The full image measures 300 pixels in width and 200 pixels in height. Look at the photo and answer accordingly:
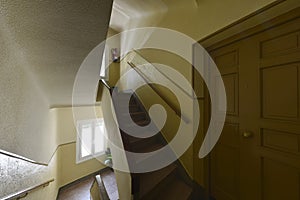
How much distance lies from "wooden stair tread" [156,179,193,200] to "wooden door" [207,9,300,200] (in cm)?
34

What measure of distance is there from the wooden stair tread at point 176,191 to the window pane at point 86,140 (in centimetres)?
286

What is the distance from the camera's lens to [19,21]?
74 cm

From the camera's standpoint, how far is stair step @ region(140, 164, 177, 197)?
1.75 meters

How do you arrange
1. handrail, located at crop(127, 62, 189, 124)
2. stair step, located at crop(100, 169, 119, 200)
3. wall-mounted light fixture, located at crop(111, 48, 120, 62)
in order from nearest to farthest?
handrail, located at crop(127, 62, 189, 124)
stair step, located at crop(100, 169, 119, 200)
wall-mounted light fixture, located at crop(111, 48, 120, 62)

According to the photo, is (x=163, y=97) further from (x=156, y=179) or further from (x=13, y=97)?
(x=13, y=97)

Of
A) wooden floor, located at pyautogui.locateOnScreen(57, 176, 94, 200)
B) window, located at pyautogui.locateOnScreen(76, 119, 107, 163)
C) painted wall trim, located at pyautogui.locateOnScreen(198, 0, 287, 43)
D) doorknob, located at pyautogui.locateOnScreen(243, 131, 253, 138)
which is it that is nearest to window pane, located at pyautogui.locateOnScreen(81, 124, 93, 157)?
window, located at pyautogui.locateOnScreen(76, 119, 107, 163)

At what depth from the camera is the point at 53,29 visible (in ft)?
2.75

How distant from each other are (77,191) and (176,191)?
2.70m

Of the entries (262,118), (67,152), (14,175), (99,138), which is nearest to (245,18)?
(262,118)

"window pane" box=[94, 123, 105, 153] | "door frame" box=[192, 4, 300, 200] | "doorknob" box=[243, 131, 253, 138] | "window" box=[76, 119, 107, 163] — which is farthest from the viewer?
"window pane" box=[94, 123, 105, 153]

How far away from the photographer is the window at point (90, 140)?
399 cm

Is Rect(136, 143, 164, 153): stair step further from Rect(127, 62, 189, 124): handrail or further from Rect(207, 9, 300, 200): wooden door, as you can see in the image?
Rect(207, 9, 300, 200): wooden door

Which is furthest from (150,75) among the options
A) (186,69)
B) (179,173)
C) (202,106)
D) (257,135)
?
(257,135)

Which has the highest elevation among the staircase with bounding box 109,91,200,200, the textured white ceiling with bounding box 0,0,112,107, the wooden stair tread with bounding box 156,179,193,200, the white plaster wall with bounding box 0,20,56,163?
the textured white ceiling with bounding box 0,0,112,107
